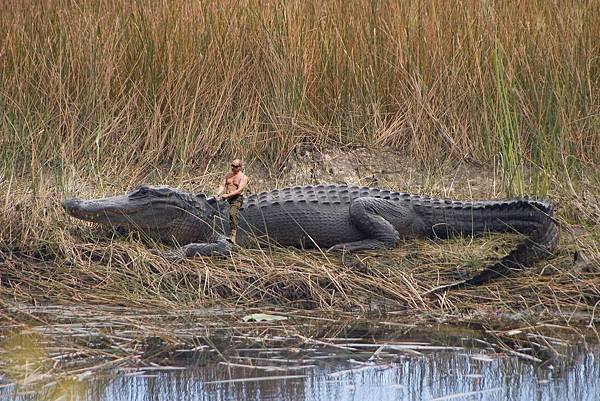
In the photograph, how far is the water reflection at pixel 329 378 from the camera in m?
4.69

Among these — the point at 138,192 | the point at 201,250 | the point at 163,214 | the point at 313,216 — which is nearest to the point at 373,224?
the point at 313,216

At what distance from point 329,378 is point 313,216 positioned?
88.0 inches

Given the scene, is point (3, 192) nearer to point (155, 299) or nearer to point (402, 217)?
point (155, 299)

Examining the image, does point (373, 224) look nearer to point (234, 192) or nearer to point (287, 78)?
point (234, 192)

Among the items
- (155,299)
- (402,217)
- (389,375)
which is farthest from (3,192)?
(389,375)

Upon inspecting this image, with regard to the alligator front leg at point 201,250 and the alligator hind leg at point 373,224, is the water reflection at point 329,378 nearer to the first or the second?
the alligator front leg at point 201,250

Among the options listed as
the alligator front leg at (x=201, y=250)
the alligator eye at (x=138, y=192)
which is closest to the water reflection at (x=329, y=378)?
the alligator front leg at (x=201, y=250)

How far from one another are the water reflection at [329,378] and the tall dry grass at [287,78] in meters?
3.09

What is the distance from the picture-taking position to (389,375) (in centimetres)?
498

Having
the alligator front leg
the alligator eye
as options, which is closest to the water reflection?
the alligator front leg

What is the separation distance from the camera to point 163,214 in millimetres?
7109

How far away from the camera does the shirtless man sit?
6.94 meters

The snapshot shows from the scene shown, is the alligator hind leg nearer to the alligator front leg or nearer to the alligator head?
the alligator front leg

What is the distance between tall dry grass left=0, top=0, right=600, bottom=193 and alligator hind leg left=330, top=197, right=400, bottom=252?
53.2 inches
